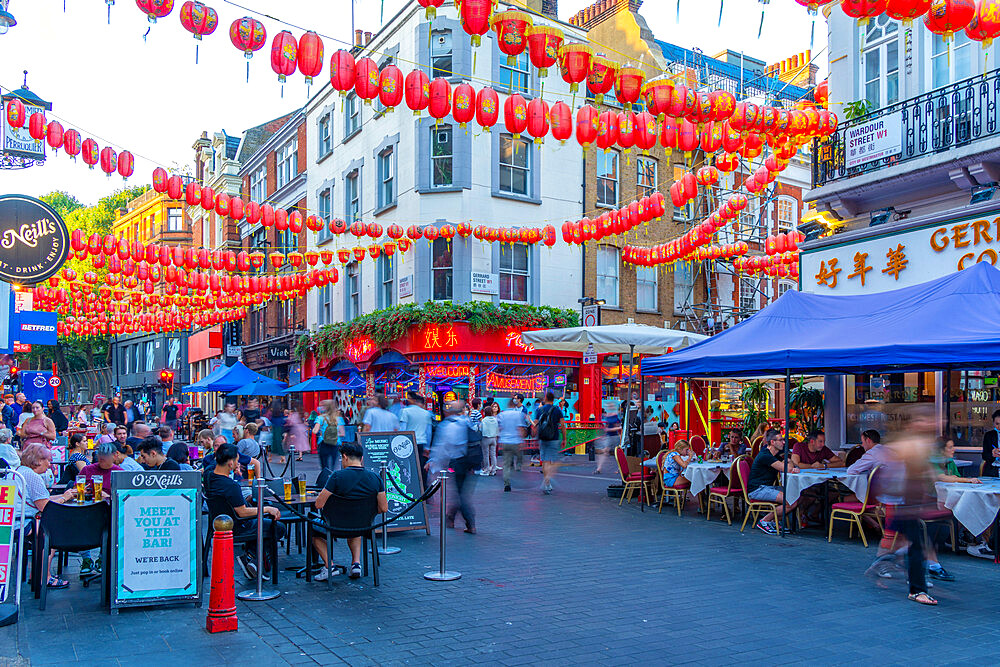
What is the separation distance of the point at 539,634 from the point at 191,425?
88.4 ft

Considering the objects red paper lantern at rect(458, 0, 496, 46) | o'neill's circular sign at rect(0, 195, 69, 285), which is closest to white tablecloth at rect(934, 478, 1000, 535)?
red paper lantern at rect(458, 0, 496, 46)

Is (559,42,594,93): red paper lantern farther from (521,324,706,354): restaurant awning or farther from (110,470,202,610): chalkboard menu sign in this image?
(521,324,706,354): restaurant awning

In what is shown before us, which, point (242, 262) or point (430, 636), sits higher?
point (242, 262)

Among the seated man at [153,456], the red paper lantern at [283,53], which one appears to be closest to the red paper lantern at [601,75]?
the red paper lantern at [283,53]

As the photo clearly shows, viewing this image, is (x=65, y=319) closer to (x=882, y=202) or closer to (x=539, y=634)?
(x=882, y=202)

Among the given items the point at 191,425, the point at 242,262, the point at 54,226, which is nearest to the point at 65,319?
the point at 191,425

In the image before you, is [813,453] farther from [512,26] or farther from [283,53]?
[283,53]

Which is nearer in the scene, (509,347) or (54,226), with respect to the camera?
(54,226)

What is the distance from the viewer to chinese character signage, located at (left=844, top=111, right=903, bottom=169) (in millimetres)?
13984

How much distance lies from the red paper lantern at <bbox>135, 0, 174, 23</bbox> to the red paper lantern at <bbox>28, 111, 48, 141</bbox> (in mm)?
6200

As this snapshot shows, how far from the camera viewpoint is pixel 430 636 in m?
6.39

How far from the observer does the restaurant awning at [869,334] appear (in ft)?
32.7

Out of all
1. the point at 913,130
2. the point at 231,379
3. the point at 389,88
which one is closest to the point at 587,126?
the point at 389,88

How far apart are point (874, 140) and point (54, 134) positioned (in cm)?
1356
